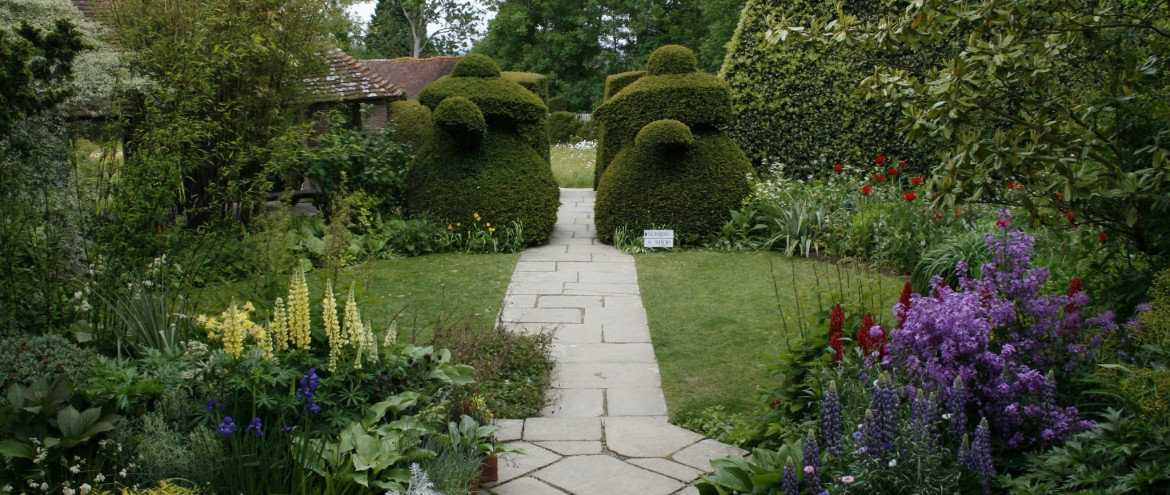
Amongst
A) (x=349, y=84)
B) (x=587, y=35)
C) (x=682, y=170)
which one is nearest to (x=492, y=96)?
(x=682, y=170)

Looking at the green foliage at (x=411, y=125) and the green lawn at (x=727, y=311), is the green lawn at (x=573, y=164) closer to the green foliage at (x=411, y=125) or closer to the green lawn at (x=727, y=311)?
the green foliage at (x=411, y=125)

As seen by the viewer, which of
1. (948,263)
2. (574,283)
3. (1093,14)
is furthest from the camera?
(574,283)

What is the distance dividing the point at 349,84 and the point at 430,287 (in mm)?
6593

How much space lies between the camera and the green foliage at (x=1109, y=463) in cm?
252

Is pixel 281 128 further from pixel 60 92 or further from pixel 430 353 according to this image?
pixel 430 353

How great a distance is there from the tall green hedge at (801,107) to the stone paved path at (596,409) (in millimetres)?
3816

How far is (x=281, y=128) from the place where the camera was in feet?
29.7

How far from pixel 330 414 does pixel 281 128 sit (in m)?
6.45

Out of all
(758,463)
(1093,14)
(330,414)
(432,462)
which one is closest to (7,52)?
(330,414)

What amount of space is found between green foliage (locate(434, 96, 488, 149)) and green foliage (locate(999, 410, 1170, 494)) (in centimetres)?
721

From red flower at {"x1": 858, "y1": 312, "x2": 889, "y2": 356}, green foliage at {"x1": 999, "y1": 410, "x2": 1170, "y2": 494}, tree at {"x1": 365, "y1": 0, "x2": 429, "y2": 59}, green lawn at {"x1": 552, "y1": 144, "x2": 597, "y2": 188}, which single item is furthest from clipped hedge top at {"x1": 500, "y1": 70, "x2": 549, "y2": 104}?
tree at {"x1": 365, "y1": 0, "x2": 429, "y2": 59}

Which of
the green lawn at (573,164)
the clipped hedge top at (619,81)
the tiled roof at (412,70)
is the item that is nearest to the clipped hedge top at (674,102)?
the clipped hedge top at (619,81)

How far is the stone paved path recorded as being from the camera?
374 cm

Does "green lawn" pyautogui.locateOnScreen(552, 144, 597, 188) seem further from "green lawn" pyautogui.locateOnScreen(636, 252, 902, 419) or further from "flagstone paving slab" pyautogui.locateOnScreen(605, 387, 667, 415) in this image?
"flagstone paving slab" pyautogui.locateOnScreen(605, 387, 667, 415)
